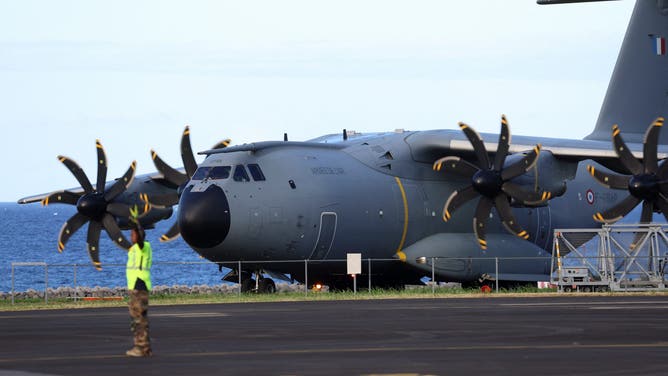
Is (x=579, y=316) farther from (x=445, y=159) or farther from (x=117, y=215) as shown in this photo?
(x=117, y=215)

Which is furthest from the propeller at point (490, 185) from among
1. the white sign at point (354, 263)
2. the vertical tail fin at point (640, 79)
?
the vertical tail fin at point (640, 79)

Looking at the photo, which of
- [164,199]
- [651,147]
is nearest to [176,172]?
[164,199]

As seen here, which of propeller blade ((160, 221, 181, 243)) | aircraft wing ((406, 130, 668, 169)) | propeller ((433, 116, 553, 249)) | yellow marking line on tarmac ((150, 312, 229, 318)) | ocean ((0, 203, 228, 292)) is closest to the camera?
yellow marking line on tarmac ((150, 312, 229, 318))

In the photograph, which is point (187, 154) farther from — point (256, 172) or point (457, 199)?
point (457, 199)

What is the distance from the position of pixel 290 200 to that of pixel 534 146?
7999mm

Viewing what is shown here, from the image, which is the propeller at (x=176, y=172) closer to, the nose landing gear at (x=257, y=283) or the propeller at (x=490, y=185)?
the nose landing gear at (x=257, y=283)

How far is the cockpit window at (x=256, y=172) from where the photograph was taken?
3394 cm

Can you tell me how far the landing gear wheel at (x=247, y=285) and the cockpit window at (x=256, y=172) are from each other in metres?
3.90

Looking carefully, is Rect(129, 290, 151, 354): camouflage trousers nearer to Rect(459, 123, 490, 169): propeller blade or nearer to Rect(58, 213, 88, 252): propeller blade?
Rect(459, 123, 490, 169): propeller blade

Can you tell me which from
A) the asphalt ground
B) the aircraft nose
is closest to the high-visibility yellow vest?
the asphalt ground

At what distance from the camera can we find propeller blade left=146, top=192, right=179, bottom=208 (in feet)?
126

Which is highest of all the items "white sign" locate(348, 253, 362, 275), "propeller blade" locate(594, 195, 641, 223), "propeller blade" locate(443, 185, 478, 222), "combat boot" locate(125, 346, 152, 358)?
"propeller blade" locate(443, 185, 478, 222)

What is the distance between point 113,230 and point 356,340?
2099cm

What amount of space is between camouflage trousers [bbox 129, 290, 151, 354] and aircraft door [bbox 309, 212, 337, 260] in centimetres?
1788
